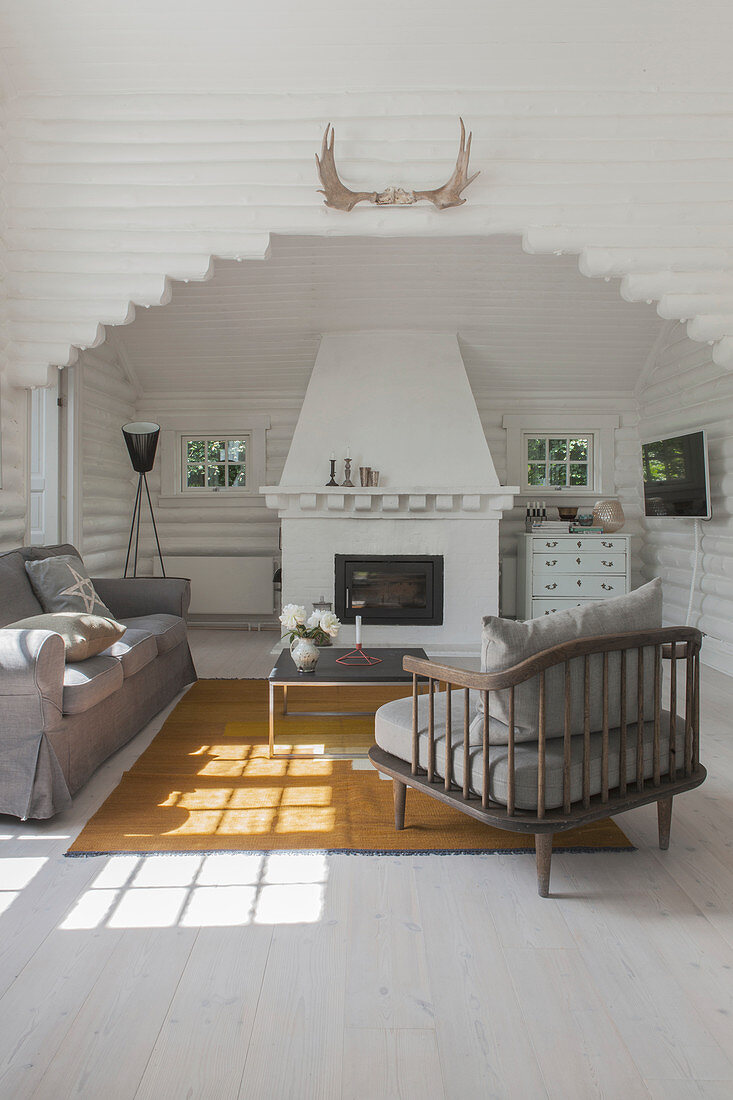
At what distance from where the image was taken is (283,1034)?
169cm

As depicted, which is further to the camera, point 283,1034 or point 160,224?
point 160,224

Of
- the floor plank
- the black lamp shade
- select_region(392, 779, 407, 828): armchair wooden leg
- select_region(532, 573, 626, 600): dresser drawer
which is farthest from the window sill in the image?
the floor plank

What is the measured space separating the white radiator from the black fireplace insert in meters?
1.33

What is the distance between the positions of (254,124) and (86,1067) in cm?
468

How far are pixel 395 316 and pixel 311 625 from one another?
3.73 meters

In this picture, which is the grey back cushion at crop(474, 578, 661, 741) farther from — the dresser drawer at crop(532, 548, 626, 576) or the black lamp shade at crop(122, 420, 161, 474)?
the black lamp shade at crop(122, 420, 161, 474)

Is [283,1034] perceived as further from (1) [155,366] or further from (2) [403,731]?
(1) [155,366]

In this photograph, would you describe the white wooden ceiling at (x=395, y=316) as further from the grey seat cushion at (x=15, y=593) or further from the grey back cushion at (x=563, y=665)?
the grey back cushion at (x=563, y=665)

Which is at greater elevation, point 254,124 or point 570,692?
point 254,124

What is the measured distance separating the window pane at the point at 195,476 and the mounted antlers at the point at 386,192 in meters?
4.02

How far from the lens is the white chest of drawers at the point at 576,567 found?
7.05 m

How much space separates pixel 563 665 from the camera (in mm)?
2291

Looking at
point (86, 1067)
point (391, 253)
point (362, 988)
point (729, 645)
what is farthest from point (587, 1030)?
point (391, 253)

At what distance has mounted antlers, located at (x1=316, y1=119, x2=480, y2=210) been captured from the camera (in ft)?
13.9
